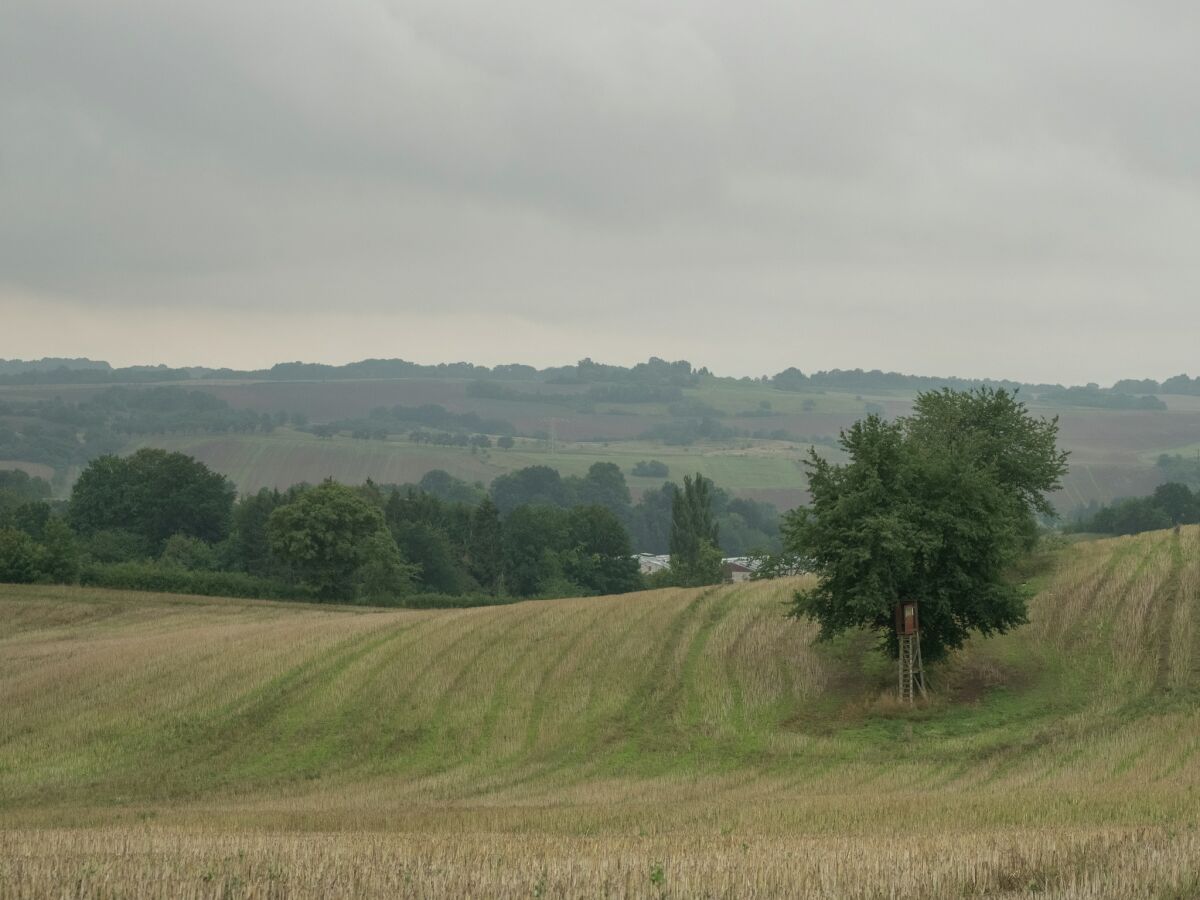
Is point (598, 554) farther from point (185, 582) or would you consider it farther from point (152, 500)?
point (185, 582)

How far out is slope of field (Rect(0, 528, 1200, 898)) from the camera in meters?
15.9

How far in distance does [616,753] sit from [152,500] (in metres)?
111

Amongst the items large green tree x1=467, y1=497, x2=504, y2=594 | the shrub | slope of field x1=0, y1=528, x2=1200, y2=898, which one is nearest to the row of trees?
large green tree x1=467, y1=497, x2=504, y2=594

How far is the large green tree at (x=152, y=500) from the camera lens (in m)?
138

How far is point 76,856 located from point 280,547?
8166 centimetres

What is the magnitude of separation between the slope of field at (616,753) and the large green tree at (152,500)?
243ft

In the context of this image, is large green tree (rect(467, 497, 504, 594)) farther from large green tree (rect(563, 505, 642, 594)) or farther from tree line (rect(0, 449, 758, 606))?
large green tree (rect(563, 505, 642, 594))

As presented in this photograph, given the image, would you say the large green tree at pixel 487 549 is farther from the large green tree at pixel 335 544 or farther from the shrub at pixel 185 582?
the shrub at pixel 185 582

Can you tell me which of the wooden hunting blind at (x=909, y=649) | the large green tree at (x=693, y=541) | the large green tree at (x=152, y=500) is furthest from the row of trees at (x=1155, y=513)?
the wooden hunting blind at (x=909, y=649)

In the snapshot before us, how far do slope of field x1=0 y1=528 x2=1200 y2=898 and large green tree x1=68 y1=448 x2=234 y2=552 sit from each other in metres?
74.2

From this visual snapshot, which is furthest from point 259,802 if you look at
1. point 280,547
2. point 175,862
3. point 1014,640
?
point 280,547

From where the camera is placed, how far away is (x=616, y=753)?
38062 millimetres

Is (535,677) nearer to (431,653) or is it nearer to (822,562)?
(431,653)

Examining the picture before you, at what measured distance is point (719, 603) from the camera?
55.5 meters
